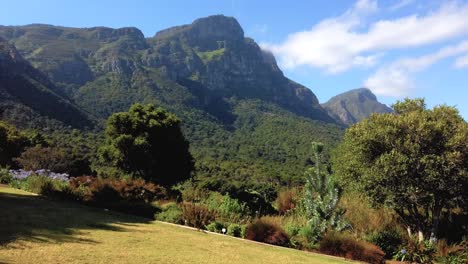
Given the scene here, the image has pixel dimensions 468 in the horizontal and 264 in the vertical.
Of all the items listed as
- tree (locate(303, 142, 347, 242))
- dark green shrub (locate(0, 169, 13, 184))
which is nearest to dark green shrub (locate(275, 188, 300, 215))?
tree (locate(303, 142, 347, 242))

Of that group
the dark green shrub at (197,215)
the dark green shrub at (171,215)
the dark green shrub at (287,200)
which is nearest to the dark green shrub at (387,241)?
the dark green shrub at (197,215)

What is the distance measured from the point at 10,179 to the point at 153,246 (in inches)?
496

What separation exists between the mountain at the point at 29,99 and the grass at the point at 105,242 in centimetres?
6550

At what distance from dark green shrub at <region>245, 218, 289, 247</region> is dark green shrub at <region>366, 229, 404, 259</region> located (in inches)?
108

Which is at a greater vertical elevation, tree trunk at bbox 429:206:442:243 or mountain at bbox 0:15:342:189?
mountain at bbox 0:15:342:189

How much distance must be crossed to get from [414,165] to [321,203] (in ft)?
13.6

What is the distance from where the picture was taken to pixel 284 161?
10781 cm

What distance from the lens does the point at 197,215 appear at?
12719 millimetres

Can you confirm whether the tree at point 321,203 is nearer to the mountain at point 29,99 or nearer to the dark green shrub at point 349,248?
the dark green shrub at point 349,248

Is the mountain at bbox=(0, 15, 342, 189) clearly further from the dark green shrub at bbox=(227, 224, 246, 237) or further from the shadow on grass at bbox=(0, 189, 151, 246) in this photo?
the dark green shrub at bbox=(227, 224, 246, 237)

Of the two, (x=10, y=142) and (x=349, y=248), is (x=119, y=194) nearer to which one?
(x=349, y=248)

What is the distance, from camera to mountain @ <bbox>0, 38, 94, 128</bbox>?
75062 mm

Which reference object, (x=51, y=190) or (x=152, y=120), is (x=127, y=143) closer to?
(x=152, y=120)

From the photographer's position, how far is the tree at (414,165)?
1387 centimetres
